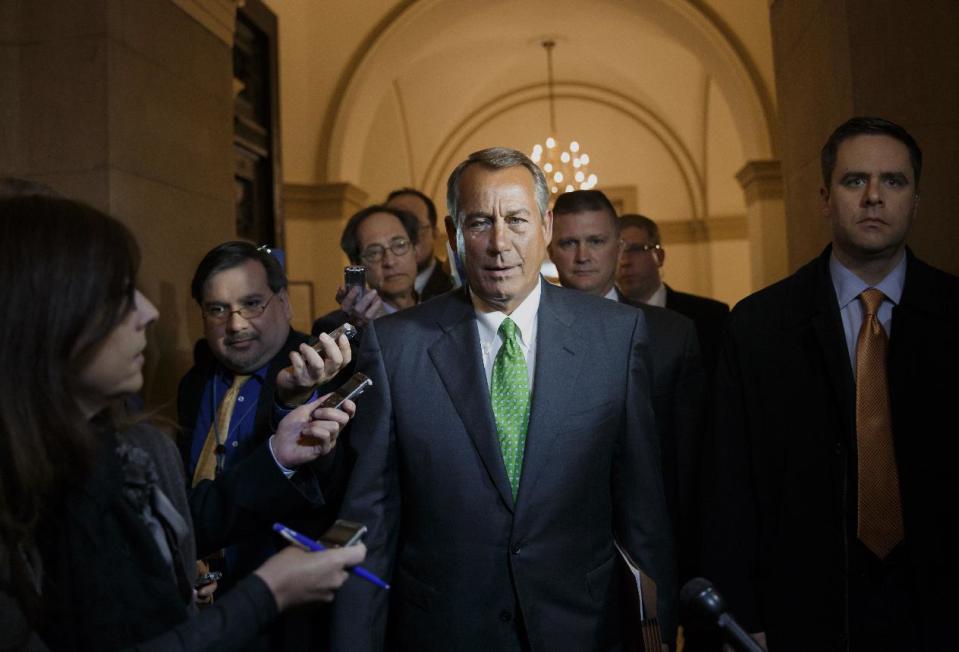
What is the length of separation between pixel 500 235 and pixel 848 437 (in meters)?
0.99

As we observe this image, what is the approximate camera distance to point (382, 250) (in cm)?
386

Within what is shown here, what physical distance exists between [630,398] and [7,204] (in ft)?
4.66

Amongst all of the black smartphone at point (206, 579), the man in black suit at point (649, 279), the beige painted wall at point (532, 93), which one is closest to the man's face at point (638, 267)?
the man in black suit at point (649, 279)

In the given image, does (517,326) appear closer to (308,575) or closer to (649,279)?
(308,575)

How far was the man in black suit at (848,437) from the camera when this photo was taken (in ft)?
7.72

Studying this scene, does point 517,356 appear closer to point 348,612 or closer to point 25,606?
point 348,612

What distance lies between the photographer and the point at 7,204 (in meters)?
1.55

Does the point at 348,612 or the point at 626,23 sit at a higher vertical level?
the point at 626,23

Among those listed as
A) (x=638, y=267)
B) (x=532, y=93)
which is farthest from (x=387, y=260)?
(x=532, y=93)

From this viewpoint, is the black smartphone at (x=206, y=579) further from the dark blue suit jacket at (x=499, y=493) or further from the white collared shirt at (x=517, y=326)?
the white collared shirt at (x=517, y=326)

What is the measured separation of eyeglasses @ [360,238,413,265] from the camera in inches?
152

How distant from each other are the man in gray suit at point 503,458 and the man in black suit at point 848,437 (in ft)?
1.03

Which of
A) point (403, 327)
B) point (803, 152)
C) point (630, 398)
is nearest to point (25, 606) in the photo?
point (403, 327)

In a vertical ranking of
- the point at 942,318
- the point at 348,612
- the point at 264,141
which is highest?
the point at 264,141
